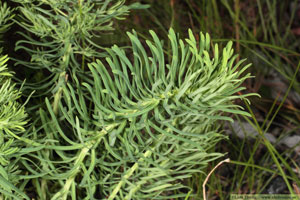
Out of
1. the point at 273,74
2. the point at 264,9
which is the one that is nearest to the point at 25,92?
the point at 273,74

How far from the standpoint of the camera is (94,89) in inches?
19.1

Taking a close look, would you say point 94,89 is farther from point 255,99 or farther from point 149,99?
point 255,99

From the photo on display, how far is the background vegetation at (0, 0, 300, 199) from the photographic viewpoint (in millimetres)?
473

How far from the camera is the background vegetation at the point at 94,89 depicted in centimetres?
47

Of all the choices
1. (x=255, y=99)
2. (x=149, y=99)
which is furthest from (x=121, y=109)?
(x=255, y=99)

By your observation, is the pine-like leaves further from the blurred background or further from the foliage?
the blurred background

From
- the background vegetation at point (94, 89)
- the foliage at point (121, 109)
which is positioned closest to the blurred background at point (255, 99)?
the background vegetation at point (94, 89)

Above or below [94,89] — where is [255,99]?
below

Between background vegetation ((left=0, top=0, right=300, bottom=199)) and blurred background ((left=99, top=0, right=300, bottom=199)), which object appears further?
blurred background ((left=99, top=0, right=300, bottom=199))

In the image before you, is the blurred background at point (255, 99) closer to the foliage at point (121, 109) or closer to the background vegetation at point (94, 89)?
the background vegetation at point (94, 89)

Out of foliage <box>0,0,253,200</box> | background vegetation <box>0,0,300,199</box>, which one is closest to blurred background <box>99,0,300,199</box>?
background vegetation <box>0,0,300,199</box>

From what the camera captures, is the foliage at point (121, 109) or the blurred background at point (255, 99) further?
the blurred background at point (255, 99)

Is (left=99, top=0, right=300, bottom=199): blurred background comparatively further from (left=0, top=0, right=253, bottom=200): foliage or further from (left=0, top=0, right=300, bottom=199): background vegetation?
(left=0, top=0, right=253, bottom=200): foliage

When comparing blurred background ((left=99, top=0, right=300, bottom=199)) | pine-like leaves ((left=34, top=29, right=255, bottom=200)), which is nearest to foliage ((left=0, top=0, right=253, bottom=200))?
pine-like leaves ((left=34, top=29, right=255, bottom=200))
